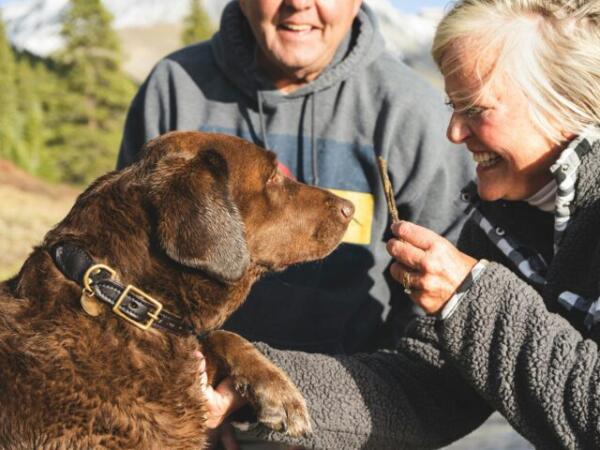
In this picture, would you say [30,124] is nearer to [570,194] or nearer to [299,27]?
[299,27]

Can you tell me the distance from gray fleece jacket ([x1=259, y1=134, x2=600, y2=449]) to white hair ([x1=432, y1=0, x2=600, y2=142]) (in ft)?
0.51

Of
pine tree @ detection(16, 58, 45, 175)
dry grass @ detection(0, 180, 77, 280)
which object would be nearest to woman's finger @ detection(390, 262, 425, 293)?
dry grass @ detection(0, 180, 77, 280)

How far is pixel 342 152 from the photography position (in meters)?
4.29

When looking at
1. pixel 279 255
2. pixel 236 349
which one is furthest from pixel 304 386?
pixel 279 255

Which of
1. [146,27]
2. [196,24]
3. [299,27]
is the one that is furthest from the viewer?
[146,27]

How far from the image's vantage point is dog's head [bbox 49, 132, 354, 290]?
2783mm

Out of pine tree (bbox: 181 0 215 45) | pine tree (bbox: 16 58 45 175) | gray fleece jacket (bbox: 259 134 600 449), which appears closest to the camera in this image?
gray fleece jacket (bbox: 259 134 600 449)

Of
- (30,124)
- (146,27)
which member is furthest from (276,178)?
(146,27)

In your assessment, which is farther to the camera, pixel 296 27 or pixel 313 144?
pixel 313 144

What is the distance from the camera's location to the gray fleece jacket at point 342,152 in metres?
4.25

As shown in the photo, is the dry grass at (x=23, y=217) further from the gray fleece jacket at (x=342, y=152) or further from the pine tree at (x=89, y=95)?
the gray fleece jacket at (x=342, y=152)

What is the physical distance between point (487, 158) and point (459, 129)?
16 cm

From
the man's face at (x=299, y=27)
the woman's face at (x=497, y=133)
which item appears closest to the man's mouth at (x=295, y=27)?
the man's face at (x=299, y=27)

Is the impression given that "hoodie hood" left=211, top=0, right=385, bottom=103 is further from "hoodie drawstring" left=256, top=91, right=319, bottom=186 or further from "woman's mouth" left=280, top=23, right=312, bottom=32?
"woman's mouth" left=280, top=23, right=312, bottom=32
